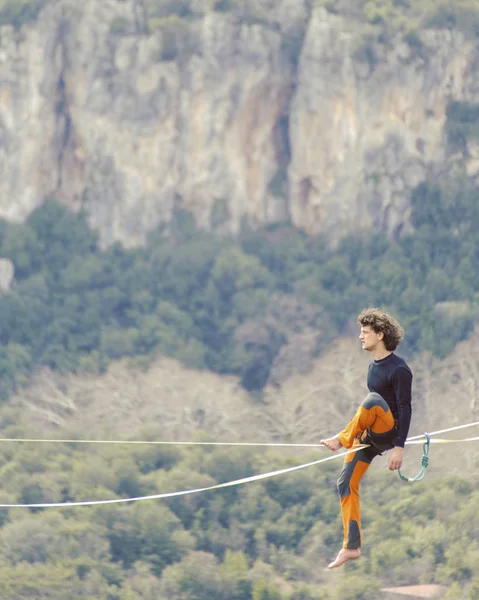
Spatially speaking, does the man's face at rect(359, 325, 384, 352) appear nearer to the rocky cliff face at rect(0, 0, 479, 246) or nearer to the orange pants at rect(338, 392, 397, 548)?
the orange pants at rect(338, 392, 397, 548)

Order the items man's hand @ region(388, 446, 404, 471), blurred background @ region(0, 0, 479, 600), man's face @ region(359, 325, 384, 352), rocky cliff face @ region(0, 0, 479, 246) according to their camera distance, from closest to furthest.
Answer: man's hand @ region(388, 446, 404, 471) < man's face @ region(359, 325, 384, 352) < blurred background @ region(0, 0, 479, 600) < rocky cliff face @ region(0, 0, 479, 246)

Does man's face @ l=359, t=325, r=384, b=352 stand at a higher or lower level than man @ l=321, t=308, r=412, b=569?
higher

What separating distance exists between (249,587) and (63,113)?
27742 mm

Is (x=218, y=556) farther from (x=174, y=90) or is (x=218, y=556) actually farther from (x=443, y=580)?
(x=174, y=90)

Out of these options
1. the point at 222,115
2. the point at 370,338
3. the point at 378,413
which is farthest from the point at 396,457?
the point at 222,115

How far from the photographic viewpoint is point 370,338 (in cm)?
1332

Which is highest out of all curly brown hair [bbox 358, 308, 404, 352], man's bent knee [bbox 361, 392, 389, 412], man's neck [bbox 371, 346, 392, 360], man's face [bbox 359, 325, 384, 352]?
curly brown hair [bbox 358, 308, 404, 352]

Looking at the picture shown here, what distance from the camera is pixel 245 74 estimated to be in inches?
2692

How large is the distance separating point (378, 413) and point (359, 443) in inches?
14.6

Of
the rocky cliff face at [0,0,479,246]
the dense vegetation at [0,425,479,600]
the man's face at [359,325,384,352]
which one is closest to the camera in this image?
the man's face at [359,325,384,352]

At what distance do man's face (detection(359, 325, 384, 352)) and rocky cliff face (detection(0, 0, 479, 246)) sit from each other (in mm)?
53941

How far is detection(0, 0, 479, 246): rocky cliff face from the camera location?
67.4 metres

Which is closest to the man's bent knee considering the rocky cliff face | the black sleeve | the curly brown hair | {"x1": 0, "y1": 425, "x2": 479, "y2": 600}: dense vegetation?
the black sleeve

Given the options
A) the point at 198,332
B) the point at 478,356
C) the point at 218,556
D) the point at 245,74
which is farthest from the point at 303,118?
the point at 218,556
